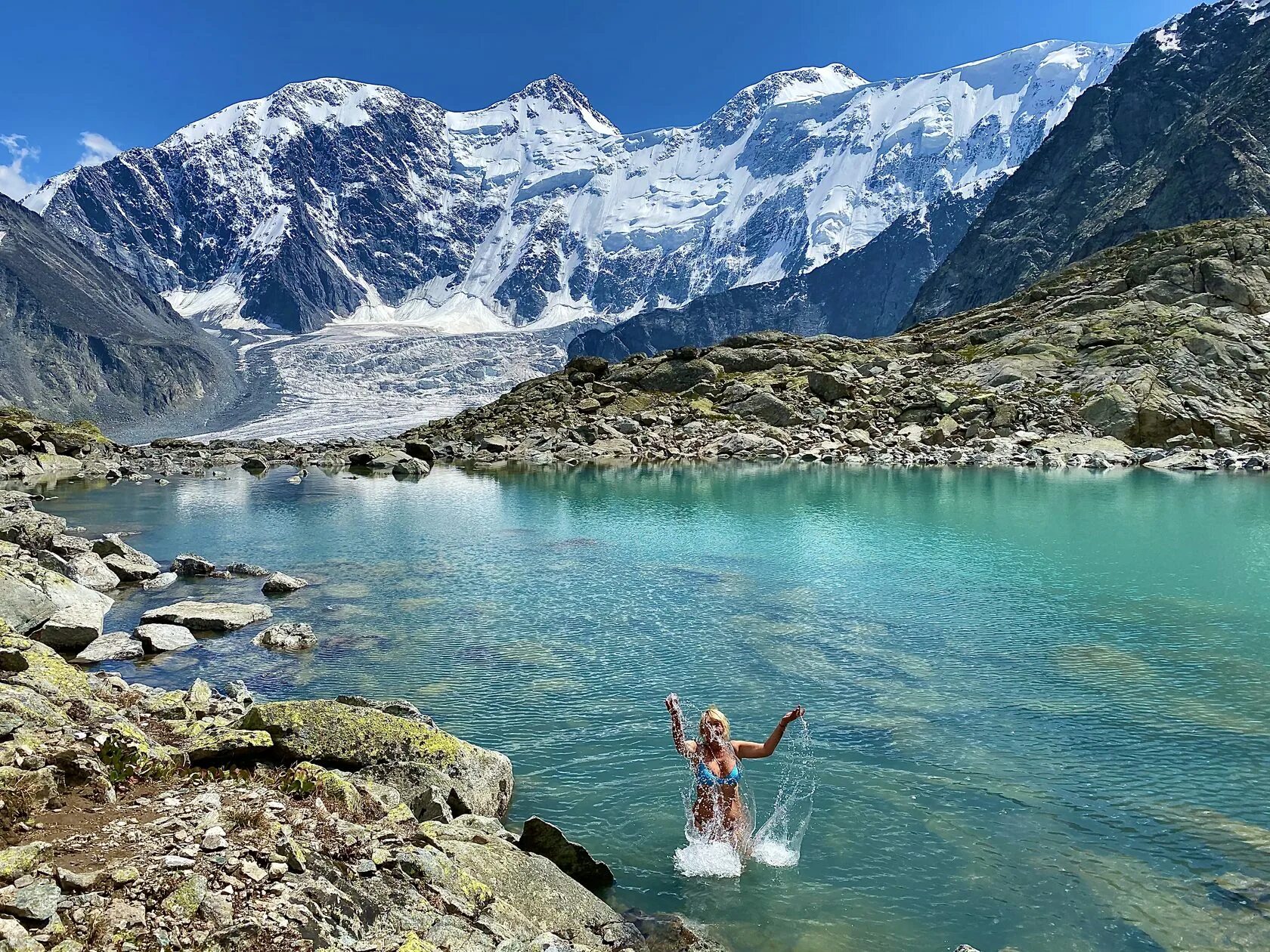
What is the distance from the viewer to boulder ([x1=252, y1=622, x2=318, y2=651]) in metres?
23.1

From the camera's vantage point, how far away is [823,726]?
55.9 ft

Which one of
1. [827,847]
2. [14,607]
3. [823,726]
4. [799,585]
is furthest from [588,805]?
[799,585]

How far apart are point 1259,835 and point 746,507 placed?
4317 centimetres

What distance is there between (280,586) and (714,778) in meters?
23.8

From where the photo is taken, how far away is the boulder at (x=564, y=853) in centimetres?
1094

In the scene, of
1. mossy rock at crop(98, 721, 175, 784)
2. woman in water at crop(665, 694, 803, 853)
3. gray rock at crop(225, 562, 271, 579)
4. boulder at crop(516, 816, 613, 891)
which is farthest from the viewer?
gray rock at crop(225, 562, 271, 579)

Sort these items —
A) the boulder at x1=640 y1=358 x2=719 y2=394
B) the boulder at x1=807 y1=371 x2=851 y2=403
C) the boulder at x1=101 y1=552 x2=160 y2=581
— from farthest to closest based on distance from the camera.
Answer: the boulder at x1=640 y1=358 x2=719 y2=394, the boulder at x1=807 y1=371 x2=851 y2=403, the boulder at x1=101 y1=552 x2=160 y2=581

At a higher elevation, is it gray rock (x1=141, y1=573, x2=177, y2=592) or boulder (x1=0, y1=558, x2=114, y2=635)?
boulder (x1=0, y1=558, x2=114, y2=635)

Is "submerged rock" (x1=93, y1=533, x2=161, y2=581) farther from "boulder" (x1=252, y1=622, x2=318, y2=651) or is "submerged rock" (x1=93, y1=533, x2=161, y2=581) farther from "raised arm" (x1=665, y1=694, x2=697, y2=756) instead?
"raised arm" (x1=665, y1=694, x2=697, y2=756)

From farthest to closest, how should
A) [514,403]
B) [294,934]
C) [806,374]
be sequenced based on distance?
[514,403], [806,374], [294,934]

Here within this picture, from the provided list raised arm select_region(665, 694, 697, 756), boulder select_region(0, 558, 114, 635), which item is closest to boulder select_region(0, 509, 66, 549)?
boulder select_region(0, 558, 114, 635)

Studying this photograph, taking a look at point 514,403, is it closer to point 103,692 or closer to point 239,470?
point 239,470

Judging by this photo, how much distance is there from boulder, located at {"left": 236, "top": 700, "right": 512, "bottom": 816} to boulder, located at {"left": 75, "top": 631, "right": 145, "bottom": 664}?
38.6 ft

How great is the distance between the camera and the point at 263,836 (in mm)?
8125
